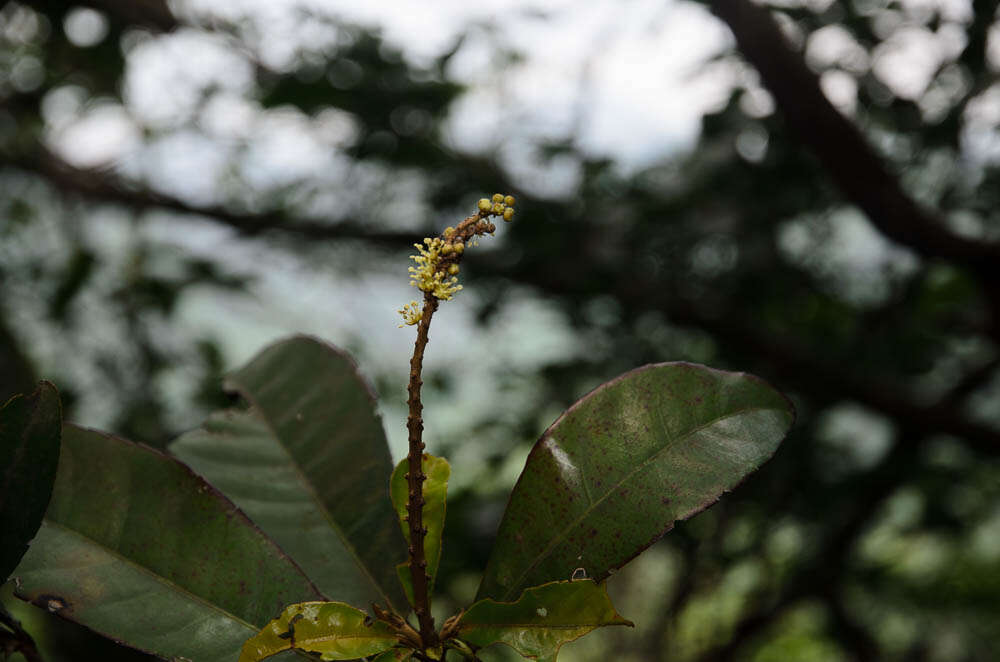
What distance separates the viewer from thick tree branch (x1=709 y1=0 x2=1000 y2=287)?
2.94 ft

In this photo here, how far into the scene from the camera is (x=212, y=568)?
41 centimetres

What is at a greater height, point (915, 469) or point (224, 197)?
point (224, 197)

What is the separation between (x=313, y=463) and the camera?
19.7 inches

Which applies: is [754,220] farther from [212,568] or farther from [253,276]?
[212,568]

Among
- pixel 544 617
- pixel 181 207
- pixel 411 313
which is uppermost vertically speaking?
pixel 181 207

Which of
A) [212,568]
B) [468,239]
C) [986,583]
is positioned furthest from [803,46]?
[986,583]

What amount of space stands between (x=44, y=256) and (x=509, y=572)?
164cm

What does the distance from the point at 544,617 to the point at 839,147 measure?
88 centimetres

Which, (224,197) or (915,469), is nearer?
(915,469)

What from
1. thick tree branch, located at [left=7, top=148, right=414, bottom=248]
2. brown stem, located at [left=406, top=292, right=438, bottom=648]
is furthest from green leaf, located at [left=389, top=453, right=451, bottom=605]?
thick tree branch, located at [left=7, top=148, right=414, bottom=248]

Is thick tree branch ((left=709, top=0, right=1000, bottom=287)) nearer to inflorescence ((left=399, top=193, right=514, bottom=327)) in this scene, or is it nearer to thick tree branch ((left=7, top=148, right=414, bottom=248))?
inflorescence ((left=399, top=193, right=514, bottom=327))

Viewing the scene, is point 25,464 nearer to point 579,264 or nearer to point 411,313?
point 411,313

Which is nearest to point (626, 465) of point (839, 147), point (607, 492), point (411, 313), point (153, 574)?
point (607, 492)

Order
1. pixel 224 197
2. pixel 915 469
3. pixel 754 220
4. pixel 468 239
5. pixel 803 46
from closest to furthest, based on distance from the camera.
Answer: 1. pixel 468 239
2. pixel 803 46
3. pixel 754 220
4. pixel 915 469
5. pixel 224 197
